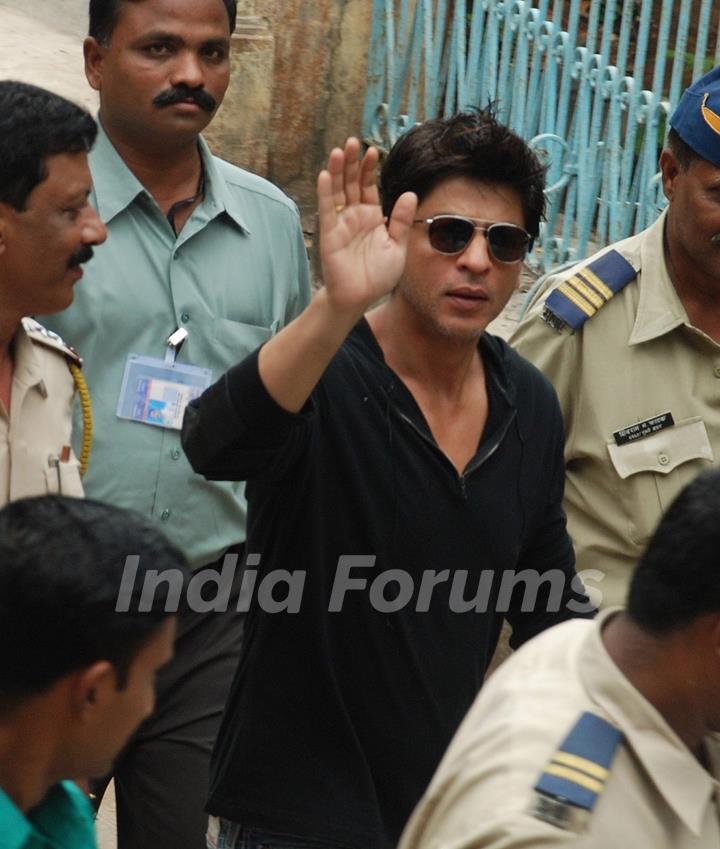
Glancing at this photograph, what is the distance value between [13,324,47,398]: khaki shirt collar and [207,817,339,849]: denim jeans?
87 cm

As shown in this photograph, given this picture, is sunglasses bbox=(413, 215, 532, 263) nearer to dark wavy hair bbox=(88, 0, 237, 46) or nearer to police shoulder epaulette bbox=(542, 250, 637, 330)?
police shoulder epaulette bbox=(542, 250, 637, 330)

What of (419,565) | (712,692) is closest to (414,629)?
(419,565)

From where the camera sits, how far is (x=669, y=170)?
3.80 m

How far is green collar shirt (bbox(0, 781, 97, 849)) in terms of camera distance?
83.9 inches

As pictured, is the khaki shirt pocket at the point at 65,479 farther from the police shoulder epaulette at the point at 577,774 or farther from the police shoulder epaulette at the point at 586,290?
the police shoulder epaulette at the point at 577,774

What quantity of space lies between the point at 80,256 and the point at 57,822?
125cm

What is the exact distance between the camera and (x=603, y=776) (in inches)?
78.7

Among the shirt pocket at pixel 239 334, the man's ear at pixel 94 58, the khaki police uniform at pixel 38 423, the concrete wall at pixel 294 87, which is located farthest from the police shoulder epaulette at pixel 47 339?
the concrete wall at pixel 294 87

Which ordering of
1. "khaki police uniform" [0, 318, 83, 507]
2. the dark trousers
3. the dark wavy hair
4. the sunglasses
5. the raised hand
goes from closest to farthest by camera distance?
the raised hand, "khaki police uniform" [0, 318, 83, 507], the sunglasses, the dark trousers, the dark wavy hair

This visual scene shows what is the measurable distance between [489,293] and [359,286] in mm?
486

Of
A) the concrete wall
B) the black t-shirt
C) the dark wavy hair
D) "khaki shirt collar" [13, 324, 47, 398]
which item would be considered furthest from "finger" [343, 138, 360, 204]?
the concrete wall

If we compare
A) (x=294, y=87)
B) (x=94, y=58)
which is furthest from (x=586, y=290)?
(x=294, y=87)

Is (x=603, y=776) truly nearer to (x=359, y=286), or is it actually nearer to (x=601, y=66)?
(x=359, y=286)

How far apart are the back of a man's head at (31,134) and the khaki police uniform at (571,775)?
4.77 feet
